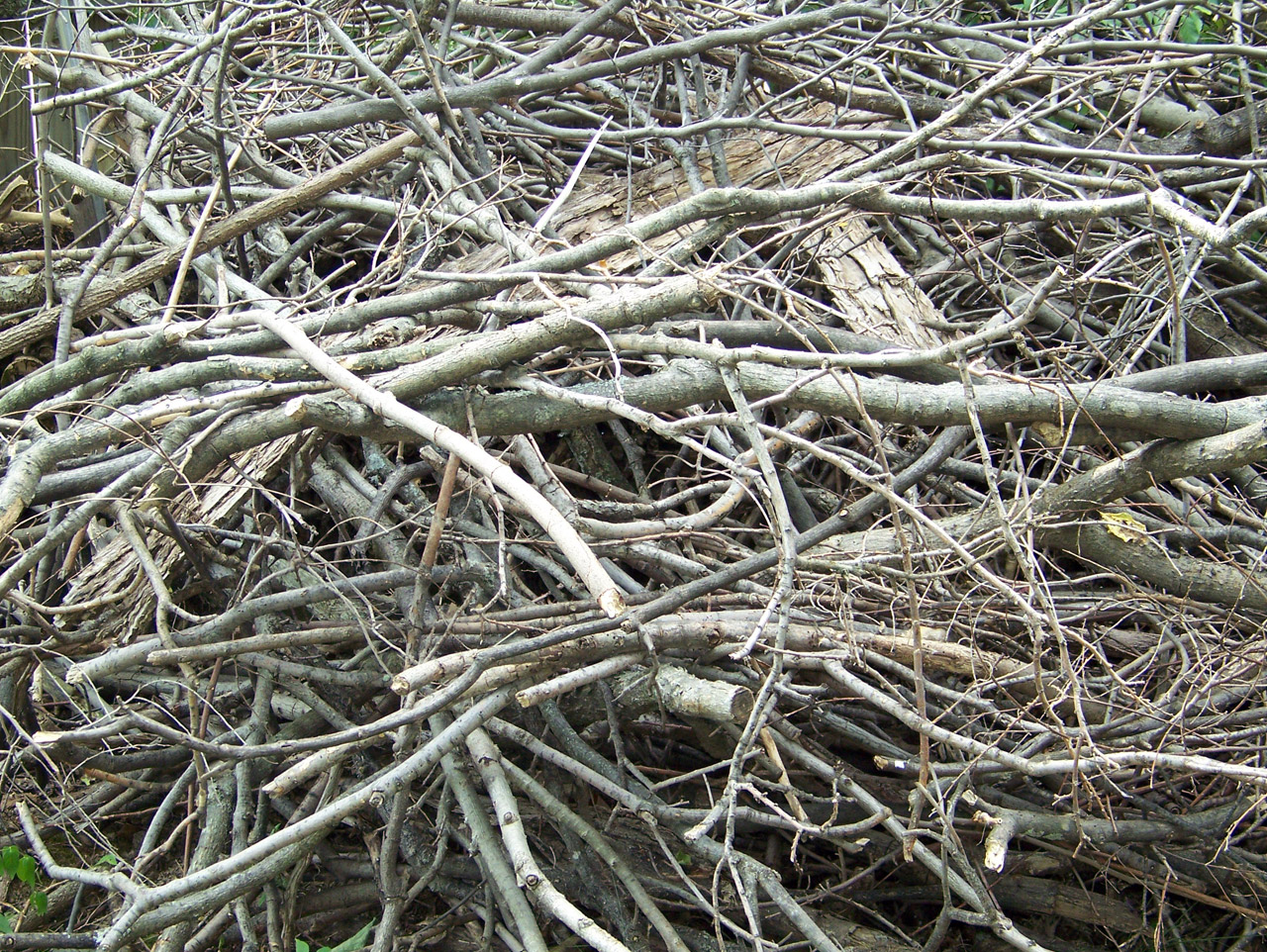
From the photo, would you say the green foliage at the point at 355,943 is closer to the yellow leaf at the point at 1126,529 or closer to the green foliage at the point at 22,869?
the green foliage at the point at 22,869

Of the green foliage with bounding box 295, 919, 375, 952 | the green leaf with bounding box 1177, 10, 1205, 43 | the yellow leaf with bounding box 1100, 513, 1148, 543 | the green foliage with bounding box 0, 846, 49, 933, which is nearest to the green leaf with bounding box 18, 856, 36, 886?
the green foliage with bounding box 0, 846, 49, 933

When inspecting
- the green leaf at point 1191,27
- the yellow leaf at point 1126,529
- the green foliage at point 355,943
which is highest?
the green leaf at point 1191,27

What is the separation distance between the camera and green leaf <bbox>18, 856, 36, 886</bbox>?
225cm

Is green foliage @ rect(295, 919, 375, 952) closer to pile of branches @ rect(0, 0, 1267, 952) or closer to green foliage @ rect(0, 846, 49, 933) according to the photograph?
pile of branches @ rect(0, 0, 1267, 952)

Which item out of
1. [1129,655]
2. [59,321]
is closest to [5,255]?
[59,321]

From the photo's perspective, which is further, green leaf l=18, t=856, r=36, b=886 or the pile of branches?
green leaf l=18, t=856, r=36, b=886

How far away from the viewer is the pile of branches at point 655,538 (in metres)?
1.81

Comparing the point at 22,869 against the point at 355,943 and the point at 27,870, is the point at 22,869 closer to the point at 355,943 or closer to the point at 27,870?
the point at 27,870

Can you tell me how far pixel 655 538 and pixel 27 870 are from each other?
1772mm

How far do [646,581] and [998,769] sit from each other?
1.04 metres

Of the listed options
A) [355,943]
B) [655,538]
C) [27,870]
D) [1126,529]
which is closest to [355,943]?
[355,943]

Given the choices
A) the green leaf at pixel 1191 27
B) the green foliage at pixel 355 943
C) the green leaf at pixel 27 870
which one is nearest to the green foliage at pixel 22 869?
the green leaf at pixel 27 870

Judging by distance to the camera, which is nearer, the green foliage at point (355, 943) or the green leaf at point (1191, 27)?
the green foliage at point (355, 943)

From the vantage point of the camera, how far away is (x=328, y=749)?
1.96 meters
